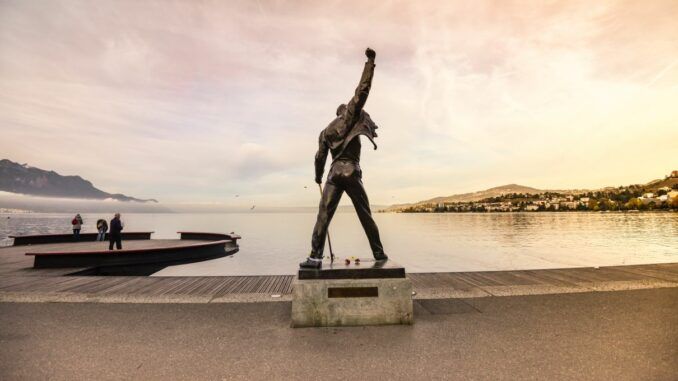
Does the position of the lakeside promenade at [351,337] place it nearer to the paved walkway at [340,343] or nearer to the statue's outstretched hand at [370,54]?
the paved walkway at [340,343]

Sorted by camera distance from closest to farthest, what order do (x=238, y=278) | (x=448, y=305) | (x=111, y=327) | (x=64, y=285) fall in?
(x=111, y=327) < (x=448, y=305) < (x=64, y=285) < (x=238, y=278)

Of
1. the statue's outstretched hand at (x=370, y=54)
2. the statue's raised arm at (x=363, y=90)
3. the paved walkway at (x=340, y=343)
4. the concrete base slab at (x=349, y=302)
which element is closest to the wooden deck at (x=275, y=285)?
the paved walkway at (x=340, y=343)

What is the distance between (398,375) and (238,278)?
20.9 feet

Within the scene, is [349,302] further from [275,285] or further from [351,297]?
[275,285]

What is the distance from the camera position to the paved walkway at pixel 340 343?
3396 millimetres

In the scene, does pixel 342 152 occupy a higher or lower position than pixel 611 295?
higher

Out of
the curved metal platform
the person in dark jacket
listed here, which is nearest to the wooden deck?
the curved metal platform

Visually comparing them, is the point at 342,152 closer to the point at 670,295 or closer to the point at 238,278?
the point at 238,278

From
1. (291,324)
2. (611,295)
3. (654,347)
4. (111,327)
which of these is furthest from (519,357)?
(111,327)

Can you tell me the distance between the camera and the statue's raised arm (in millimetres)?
4688

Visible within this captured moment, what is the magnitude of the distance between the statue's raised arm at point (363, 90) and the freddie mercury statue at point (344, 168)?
0.05 feet

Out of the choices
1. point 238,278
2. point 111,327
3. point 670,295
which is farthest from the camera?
point 238,278

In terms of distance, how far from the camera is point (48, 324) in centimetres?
482

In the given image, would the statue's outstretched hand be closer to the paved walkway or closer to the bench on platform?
the paved walkway
